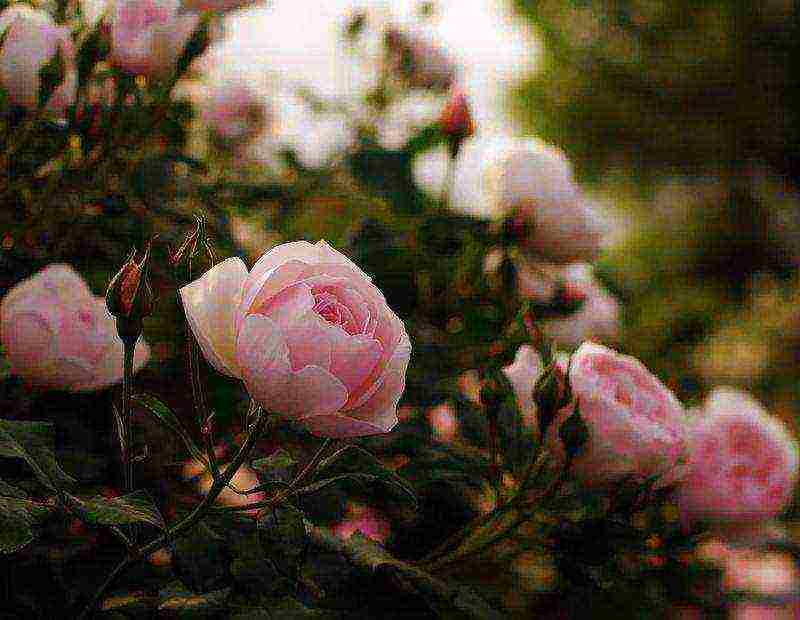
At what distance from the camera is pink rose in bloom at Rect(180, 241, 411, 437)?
25 cm

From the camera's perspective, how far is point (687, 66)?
410 centimetres

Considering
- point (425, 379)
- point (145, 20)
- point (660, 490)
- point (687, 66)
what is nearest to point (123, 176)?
point (145, 20)

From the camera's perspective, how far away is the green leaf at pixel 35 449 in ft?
0.85

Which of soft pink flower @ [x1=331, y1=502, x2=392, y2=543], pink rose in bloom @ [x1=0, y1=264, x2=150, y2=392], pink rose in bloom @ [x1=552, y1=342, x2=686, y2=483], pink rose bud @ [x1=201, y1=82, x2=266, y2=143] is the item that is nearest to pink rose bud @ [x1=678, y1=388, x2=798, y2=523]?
pink rose in bloom @ [x1=552, y1=342, x2=686, y2=483]

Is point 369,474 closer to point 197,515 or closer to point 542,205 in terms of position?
point 197,515

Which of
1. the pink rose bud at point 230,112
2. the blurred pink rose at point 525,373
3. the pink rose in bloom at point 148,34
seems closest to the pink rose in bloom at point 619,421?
the blurred pink rose at point 525,373

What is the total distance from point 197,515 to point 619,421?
0.65ft

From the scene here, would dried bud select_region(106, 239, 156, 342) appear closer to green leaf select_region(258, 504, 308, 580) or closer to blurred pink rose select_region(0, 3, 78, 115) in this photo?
green leaf select_region(258, 504, 308, 580)

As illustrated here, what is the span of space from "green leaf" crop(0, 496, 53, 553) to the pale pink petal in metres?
0.07

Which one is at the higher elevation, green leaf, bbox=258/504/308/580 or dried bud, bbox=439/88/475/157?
dried bud, bbox=439/88/475/157

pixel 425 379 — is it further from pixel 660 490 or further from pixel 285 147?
pixel 285 147

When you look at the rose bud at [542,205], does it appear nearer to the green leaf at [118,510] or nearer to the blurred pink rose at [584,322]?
the blurred pink rose at [584,322]

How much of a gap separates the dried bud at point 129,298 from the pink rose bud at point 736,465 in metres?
0.30

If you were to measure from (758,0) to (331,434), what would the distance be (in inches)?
170
